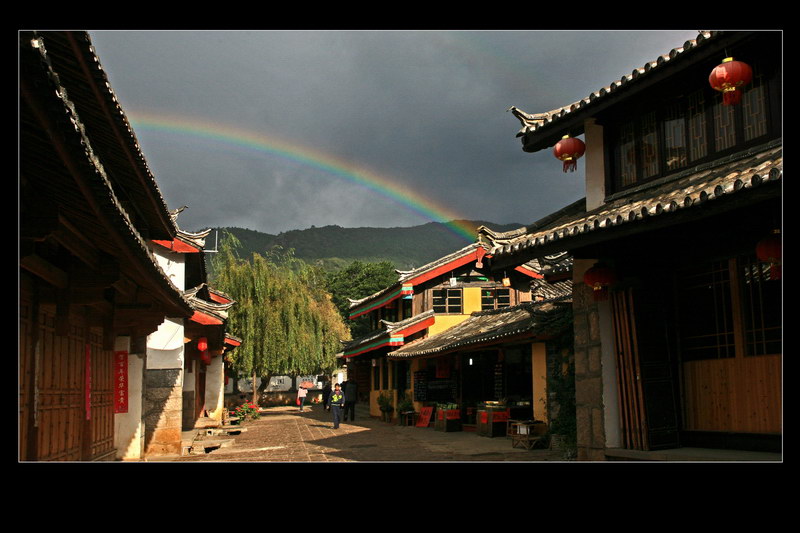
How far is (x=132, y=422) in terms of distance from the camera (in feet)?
41.8

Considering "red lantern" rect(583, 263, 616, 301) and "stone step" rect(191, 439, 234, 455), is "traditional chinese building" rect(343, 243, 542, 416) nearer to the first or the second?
"stone step" rect(191, 439, 234, 455)

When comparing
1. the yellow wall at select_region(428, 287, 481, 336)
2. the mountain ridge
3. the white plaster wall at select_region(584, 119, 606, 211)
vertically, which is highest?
the mountain ridge

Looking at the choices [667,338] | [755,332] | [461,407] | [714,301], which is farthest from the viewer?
[461,407]

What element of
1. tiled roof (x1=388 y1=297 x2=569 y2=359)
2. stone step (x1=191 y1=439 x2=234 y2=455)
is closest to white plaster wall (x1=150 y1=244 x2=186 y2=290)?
stone step (x1=191 y1=439 x2=234 y2=455)

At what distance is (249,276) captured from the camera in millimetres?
28469

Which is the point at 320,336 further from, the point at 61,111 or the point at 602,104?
the point at 61,111

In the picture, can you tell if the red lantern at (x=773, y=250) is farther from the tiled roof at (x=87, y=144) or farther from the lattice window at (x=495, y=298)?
the lattice window at (x=495, y=298)

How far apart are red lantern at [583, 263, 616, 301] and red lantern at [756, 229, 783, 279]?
209cm

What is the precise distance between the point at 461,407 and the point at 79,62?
16433mm

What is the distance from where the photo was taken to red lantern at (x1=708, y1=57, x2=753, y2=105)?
6539mm

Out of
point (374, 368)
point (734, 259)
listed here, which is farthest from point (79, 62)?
point (374, 368)

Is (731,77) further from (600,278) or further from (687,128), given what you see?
(600,278)

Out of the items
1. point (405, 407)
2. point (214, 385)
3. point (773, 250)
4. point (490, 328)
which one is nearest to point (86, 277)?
point (773, 250)

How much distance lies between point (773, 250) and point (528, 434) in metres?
8.56
